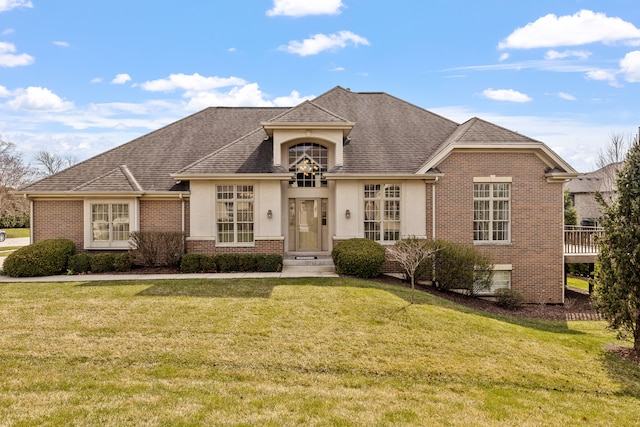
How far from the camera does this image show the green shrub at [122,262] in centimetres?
1452

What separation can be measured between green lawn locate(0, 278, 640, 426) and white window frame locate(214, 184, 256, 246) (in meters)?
4.70

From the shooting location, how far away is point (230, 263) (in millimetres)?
14531

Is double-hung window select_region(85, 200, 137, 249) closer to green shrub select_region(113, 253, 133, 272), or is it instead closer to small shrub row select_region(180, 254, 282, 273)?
green shrub select_region(113, 253, 133, 272)

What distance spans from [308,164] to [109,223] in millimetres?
8450

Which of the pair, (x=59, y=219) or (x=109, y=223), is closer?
(x=109, y=223)

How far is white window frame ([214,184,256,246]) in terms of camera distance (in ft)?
50.8

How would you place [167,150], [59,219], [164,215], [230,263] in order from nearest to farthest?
[230,263]
[59,219]
[164,215]
[167,150]

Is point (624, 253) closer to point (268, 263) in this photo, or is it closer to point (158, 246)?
point (268, 263)

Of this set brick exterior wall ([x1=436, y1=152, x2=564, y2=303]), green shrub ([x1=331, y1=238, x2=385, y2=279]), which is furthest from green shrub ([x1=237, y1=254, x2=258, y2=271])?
brick exterior wall ([x1=436, y1=152, x2=564, y2=303])

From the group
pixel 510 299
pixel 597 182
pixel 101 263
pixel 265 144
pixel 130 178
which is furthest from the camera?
pixel 597 182

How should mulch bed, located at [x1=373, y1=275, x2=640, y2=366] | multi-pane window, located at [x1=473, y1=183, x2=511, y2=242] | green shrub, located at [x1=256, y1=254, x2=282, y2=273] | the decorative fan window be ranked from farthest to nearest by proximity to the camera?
the decorative fan window
multi-pane window, located at [x1=473, y1=183, x2=511, y2=242]
green shrub, located at [x1=256, y1=254, x2=282, y2=273]
mulch bed, located at [x1=373, y1=275, x2=640, y2=366]

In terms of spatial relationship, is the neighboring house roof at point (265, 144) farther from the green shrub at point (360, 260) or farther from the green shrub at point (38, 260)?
the green shrub at point (360, 260)

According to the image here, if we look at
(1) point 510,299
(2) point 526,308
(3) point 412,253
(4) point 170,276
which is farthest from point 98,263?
(2) point 526,308

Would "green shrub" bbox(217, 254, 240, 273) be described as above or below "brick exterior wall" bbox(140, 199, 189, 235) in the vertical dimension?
below
